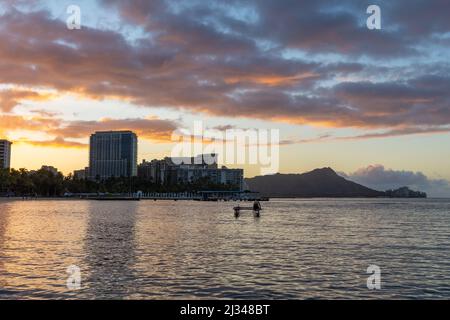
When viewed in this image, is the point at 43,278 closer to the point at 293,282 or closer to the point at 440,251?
the point at 293,282

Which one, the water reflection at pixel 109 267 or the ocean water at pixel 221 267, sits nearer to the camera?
the ocean water at pixel 221 267

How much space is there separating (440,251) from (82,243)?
40339 mm

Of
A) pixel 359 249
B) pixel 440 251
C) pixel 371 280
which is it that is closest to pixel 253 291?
pixel 371 280

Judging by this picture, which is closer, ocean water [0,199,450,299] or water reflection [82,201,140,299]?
ocean water [0,199,450,299]

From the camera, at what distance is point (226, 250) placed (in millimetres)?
49312

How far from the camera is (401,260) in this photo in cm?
4331

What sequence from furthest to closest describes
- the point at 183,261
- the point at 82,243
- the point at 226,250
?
the point at 82,243 → the point at 226,250 → the point at 183,261

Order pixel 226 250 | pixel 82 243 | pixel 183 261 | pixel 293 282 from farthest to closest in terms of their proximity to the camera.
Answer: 1. pixel 82 243
2. pixel 226 250
3. pixel 183 261
4. pixel 293 282

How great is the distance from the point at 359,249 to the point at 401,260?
8552mm
